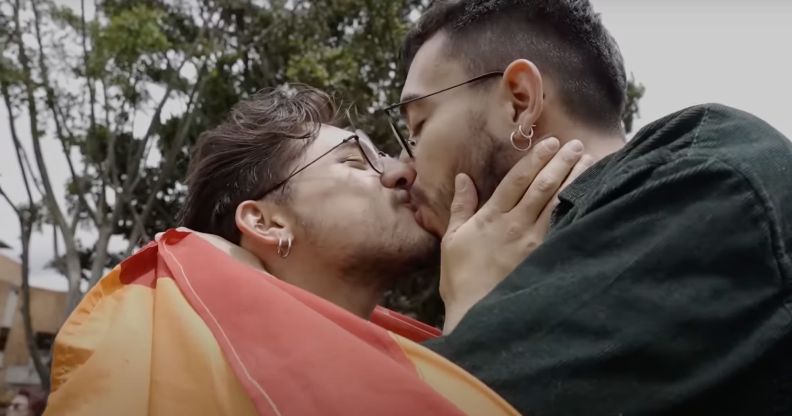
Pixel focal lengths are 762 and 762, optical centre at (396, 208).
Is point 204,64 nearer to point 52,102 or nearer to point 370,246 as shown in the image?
point 52,102

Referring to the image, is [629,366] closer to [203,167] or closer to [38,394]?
[203,167]

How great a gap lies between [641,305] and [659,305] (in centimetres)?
3

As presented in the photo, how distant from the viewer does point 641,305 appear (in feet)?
3.76

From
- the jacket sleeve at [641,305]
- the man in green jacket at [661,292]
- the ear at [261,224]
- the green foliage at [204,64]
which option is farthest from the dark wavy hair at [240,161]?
the green foliage at [204,64]

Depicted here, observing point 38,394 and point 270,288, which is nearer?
point 270,288

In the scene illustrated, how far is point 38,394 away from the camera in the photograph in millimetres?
7477

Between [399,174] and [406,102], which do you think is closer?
[406,102]

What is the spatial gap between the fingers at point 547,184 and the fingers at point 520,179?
0.07 ft

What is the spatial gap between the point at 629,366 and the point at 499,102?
906 millimetres

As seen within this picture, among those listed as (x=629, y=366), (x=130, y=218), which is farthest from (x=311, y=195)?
(x=130, y=218)

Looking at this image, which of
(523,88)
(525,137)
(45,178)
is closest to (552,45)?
(523,88)

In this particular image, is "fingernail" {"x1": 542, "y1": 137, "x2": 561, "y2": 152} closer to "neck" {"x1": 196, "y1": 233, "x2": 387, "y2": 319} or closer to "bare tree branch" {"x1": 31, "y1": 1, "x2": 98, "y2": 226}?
"neck" {"x1": 196, "y1": 233, "x2": 387, "y2": 319}

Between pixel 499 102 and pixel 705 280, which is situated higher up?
pixel 499 102

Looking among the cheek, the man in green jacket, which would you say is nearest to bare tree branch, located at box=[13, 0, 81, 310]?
the cheek
